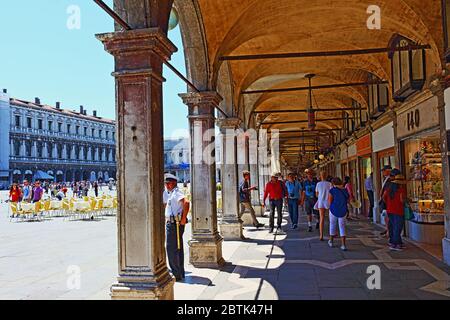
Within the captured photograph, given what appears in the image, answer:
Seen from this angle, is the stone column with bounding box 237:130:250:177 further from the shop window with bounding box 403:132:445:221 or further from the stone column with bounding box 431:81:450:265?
the stone column with bounding box 431:81:450:265

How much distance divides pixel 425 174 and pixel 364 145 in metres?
5.43

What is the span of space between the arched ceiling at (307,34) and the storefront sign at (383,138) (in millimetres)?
1405

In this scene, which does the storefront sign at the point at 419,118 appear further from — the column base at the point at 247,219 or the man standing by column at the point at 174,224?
the column base at the point at 247,219

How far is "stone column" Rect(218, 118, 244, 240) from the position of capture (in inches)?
379

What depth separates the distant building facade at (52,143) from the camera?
56.2 metres

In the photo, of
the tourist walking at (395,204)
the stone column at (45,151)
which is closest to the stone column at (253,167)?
the tourist walking at (395,204)

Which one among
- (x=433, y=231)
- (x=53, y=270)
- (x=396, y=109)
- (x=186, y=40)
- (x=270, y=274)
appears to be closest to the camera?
(x=270, y=274)

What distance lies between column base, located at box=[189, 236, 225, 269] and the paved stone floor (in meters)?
0.15

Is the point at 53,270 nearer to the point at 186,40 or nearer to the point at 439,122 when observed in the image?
the point at 186,40

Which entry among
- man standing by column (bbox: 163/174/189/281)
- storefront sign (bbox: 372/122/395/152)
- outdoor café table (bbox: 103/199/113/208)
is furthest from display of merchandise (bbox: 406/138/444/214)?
outdoor café table (bbox: 103/199/113/208)

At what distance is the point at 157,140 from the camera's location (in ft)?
14.2

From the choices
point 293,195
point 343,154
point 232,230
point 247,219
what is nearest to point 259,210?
point 247,219
